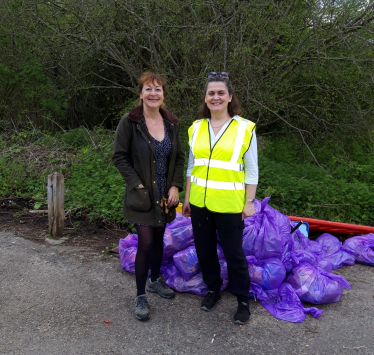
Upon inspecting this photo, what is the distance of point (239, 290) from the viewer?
10.0 ft

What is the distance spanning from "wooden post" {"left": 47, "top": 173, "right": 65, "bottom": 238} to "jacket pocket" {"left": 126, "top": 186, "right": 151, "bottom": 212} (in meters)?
2.04

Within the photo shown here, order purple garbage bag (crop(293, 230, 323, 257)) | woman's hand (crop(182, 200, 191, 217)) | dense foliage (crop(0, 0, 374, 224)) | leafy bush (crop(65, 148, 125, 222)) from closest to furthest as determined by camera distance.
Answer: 1. woman's hand (crop(182, 200, 191, 217))
2. purple garbage bag (crop(293, 230, 323, 257))
3. leafy bush (crop(65, 148, 125, 222))
4. dense foliage (crop(0, 0, 374, 224))

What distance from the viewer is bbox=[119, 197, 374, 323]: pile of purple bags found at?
3295mm

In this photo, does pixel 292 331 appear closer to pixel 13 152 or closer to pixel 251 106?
pixel 251 106

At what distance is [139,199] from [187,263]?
0.95m

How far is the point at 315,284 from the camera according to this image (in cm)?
334

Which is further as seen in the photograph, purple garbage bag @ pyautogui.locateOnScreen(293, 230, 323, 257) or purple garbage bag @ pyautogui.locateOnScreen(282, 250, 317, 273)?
purple garbage bag @ pyautogui.locateOnScreen(293, 230, 323, 257)

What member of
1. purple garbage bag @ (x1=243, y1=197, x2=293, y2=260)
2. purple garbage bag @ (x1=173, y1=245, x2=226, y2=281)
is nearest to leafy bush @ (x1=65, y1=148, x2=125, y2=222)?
purple garbage bag @ (x1=173, y1=245, x2=226, y2=281)

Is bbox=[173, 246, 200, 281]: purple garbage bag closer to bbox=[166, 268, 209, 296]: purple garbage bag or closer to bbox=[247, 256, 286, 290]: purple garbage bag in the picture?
bbox=[166, 268, 209, 296]: purple garbage bag

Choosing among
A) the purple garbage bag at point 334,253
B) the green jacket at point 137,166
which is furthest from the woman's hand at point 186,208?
the purple garbage bag at point 334,253

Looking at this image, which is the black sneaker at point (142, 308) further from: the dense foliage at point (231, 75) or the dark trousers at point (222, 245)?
the dense foliage at point (231, 75)

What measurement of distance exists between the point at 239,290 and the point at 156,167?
1.19 meters

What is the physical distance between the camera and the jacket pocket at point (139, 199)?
9.72ft

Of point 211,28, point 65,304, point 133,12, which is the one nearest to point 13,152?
point 133,12
